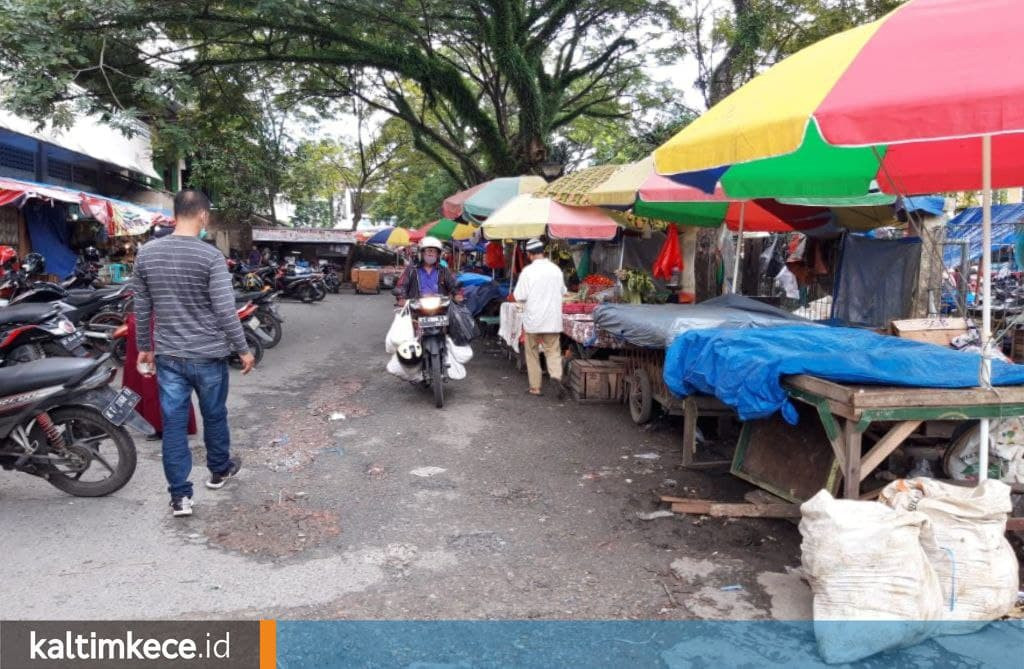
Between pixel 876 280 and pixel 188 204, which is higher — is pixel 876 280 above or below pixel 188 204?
below

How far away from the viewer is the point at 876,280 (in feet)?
30.6

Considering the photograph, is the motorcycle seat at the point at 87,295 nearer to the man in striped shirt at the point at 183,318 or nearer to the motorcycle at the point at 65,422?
the motorcycle at the point at 65,422

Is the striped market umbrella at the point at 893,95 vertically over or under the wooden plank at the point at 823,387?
over

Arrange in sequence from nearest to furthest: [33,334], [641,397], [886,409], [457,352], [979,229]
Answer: [886,409] < [641,397] < [33,334] < [457,352] < [979,229]

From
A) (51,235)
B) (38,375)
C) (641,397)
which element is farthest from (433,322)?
(51,235)

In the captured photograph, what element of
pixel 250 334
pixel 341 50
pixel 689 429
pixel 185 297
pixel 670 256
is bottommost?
pixel 689 429

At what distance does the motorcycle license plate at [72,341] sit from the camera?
298 inches

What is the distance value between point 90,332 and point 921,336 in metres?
9.47

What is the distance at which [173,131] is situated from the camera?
929 centimetres

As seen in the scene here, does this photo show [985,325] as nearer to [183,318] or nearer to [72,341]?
[183,318]

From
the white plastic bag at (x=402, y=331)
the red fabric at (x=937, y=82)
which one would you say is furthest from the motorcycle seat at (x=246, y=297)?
the red fabric at (x=937, y=82)

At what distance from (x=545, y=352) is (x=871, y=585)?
582 centimetres

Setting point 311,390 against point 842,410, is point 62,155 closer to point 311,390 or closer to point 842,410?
point 311,390

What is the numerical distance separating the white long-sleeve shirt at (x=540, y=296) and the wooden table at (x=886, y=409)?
4505 mm
